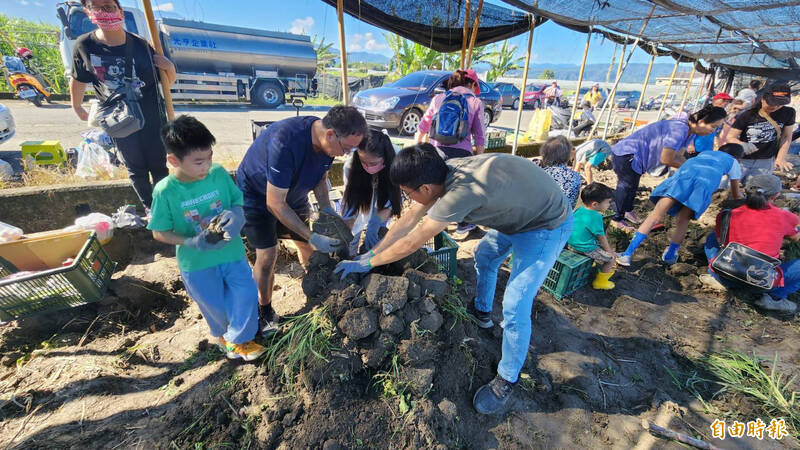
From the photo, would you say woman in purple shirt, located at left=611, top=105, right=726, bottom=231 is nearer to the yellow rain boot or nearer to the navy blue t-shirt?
the yellow rain boot

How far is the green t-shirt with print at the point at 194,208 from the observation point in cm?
175

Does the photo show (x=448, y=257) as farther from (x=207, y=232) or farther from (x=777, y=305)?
(x=777, y=305)

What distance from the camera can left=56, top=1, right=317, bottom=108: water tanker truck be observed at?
1257 cm

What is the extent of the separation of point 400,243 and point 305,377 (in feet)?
2.93

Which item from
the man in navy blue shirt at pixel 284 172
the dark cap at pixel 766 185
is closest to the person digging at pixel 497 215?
the man in navy blue shirt at pixel 284 172

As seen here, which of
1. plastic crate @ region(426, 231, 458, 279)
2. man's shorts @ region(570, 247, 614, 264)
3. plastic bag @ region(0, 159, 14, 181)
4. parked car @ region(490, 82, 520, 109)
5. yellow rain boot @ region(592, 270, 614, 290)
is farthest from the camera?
parked car @ region(490, 82, 520, 109)

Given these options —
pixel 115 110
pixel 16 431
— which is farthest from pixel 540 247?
pixel 115 110

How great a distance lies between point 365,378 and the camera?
75.2 inches

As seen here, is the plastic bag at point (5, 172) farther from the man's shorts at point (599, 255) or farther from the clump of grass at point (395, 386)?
the man's shorts at point (599, 255)

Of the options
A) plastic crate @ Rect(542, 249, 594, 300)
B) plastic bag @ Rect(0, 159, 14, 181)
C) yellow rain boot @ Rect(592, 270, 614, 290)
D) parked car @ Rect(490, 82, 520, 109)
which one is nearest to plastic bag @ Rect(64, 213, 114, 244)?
Result: plastic bag @ Rect(0, 159, 14, 181)

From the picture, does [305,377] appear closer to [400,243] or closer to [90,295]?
[400,243]

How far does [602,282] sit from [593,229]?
607mm

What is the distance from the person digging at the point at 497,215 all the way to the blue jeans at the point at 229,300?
61 centimetres

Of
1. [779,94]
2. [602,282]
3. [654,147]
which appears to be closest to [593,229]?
[602,282]
